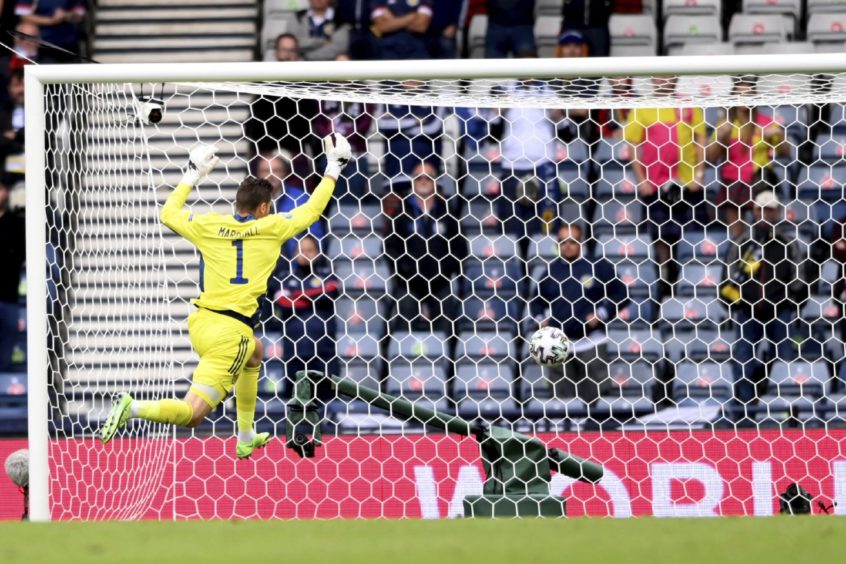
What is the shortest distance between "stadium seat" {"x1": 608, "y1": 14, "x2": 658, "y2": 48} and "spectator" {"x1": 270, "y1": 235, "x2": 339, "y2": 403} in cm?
330

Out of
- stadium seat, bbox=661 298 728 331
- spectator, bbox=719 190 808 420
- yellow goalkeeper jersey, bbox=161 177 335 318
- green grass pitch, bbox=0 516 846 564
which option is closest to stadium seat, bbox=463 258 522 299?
stadium seat, bbox=661 298 728 331

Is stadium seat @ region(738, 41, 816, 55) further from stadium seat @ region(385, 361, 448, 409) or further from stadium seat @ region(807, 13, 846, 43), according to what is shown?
stadium seat @ region(385, 361, 448, 409)

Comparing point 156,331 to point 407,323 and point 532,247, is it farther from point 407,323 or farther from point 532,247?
point 532,247

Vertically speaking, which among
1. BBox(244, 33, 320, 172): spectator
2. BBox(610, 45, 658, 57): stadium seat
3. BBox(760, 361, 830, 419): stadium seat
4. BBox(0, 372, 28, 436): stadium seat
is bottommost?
BBox(0, 372, 28, 436): stadium seat

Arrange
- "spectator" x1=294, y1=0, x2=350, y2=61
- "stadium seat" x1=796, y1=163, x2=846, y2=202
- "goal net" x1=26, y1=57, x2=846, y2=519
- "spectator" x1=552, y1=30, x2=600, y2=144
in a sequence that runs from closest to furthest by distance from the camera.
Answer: "goal net" x1=26, y1=57, x2=846, y2=519 → "spectator" x1=552, y1=30, x2=600, y2=144 → "stadium seat" x1=796, y1=163, x2=846, y2=202 → "spectator" x1=294, y1=0, x2=350, y2=61

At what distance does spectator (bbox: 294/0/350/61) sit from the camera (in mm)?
9156

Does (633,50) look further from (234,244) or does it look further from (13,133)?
(234,244)

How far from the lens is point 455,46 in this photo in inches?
→ 360

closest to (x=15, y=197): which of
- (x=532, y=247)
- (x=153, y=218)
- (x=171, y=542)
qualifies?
(x=153, y=218)

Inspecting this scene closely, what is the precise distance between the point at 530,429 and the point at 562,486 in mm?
332

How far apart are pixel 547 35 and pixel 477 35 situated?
0.47 m

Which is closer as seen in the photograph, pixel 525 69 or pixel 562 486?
pixel 525 69

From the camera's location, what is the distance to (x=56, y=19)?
30.3 ft

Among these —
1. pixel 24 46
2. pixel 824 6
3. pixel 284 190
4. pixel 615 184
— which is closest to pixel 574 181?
pixel 615 184
